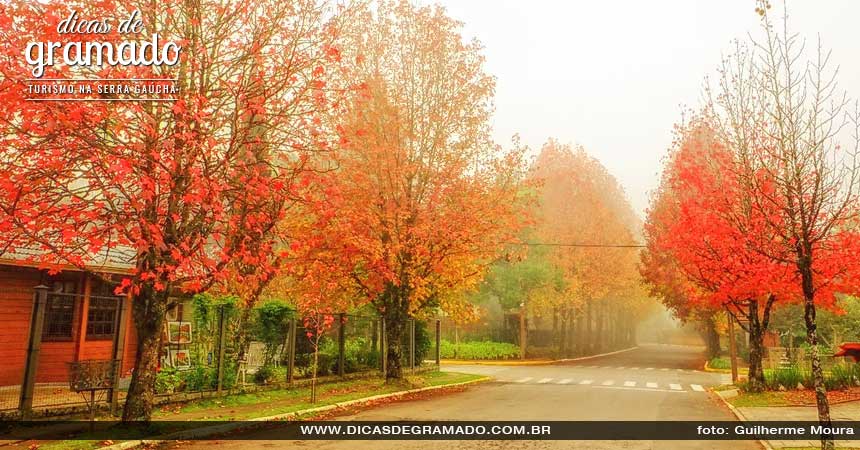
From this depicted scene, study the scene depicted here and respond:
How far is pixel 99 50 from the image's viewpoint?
1033cm

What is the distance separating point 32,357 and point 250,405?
5218 millimetres

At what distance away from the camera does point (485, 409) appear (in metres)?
14.6

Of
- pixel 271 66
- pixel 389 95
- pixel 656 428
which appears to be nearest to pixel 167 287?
pixel 271 66

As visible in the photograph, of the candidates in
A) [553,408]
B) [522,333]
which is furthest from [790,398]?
[522,333]

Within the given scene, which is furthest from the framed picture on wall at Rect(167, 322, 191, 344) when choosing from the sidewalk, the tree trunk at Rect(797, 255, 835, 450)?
the sidewalk

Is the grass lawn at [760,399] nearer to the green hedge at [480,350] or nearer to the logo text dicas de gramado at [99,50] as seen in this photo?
the logo text dicas de gramado at [99,50]

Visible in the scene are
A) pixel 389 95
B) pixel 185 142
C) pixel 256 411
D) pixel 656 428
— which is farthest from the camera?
pixel 389 95

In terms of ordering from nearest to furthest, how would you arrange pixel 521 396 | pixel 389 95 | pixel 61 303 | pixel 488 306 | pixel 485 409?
pixel 485 409 → pixel 61 303 → pixel 521 396 → pixel 389 95 → pixel 488 306

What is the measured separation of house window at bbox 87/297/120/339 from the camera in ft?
57.8

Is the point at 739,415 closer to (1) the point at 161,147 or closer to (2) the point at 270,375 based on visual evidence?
(2) the point at 270,375

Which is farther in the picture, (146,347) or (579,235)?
(579,235)

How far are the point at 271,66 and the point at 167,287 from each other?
4999 mm

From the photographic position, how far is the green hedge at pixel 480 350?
41.5 metres

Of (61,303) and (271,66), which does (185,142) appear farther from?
(61,303)
